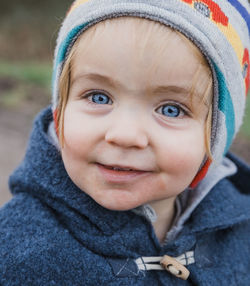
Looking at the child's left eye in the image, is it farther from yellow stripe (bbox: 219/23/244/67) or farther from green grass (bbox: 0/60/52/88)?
green grass (bbox: 0/60/52/88)

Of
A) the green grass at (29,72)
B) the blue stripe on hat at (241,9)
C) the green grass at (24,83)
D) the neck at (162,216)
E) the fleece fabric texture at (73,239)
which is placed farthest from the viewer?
the green grass at (29,72)

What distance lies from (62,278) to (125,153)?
417 mm

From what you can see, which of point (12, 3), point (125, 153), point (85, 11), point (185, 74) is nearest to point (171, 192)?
point (125, 153)

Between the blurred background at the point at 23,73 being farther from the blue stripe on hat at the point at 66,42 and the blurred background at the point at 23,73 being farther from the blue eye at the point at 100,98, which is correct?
the blue eye at the point at 100,98

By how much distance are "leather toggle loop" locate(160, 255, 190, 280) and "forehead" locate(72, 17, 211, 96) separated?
59 centimetres

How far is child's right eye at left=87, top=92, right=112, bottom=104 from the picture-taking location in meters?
1.32

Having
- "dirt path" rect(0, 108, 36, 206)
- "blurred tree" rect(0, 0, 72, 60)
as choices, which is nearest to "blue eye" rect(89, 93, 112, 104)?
"dirt path" rect(0, 108, 36, 206)

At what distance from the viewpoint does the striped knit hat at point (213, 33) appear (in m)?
1.29

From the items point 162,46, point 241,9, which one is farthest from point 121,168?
point 241,9

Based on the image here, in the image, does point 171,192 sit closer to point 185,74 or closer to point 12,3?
point 185,74

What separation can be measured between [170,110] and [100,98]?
0.66ft

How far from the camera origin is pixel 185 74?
128cm

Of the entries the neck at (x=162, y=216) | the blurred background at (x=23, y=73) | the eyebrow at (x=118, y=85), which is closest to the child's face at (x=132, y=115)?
the eyebrow at (x=118, y=85)

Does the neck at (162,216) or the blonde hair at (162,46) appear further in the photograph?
the neck at (162,216)
